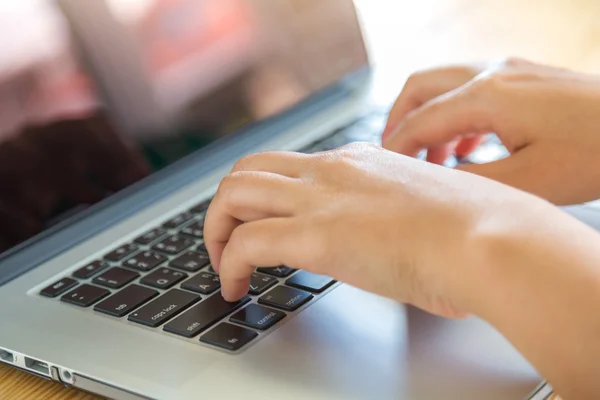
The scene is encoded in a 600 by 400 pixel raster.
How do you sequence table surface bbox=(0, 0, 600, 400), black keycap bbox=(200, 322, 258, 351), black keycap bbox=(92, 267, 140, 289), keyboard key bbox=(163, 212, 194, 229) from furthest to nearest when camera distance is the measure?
table surface bbox=(0, 0, 600, 400) < keyboard key bbox=(163, 212, 194, 229) < black keycap bbox=(92, 267, 140, 289) < black keycap bbox=(200, 322, 258, 351)

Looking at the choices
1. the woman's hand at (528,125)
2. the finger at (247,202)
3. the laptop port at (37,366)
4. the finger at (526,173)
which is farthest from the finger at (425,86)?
the laptop port at (37,366)

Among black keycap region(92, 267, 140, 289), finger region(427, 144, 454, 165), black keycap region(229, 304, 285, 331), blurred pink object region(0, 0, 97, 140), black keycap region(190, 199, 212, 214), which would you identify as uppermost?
blurred pink object region(0, 0, 97, 140)

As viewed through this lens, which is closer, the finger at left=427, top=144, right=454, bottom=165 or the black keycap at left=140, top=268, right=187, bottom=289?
the black keycap at left=140, top=268, right=187, bottom=289

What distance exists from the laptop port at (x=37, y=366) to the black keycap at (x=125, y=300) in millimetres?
64

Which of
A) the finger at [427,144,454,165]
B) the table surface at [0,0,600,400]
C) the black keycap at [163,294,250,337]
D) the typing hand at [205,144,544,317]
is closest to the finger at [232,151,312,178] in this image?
the typing hand at [205,144,544,317]

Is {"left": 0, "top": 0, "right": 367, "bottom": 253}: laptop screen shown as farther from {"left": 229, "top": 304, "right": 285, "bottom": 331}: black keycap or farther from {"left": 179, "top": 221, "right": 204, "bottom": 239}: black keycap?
{"left": 229, "top": 304, "right": 285, "bottom": 331}: black keycap

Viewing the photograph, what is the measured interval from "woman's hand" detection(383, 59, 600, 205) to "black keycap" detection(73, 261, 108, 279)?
29cm

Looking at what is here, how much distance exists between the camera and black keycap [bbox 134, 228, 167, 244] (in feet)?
2.42

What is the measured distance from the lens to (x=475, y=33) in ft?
4.14

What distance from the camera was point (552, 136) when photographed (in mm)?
680

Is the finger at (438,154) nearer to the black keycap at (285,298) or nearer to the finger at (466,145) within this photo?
the finger at (466,145)

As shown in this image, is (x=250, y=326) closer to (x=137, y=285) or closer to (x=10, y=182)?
(x=137, y=285)

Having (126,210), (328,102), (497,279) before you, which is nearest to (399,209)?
(497,279)

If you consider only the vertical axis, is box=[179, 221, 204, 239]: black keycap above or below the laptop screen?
below
